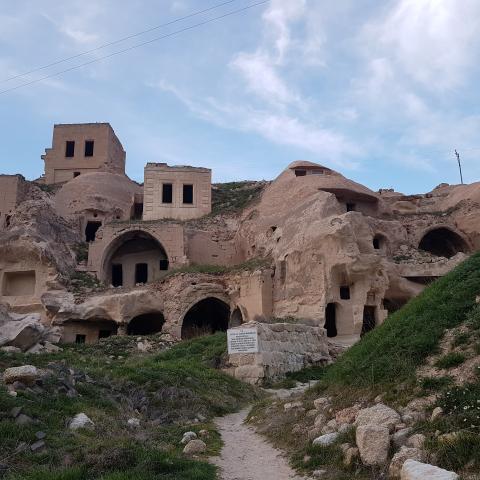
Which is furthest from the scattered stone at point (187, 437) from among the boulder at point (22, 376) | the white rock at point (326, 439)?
the boulder at point (22, 376)

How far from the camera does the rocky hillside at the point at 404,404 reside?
5164 millimetres

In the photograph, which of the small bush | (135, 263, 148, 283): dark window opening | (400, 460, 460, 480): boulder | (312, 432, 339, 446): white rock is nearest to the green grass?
the small bush

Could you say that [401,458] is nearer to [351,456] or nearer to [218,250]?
[351,456]

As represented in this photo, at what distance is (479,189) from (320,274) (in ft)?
45.4

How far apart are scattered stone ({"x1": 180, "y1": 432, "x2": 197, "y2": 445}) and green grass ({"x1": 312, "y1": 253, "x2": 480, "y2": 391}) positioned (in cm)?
209

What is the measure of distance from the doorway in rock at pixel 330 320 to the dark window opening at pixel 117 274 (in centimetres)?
1298

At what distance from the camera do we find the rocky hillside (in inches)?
203

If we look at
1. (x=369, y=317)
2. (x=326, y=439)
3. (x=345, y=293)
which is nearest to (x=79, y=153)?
(x=345, y=293)

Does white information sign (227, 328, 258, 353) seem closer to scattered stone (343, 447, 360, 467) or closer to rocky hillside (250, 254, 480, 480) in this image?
rocky hillside (250, 254, 480, 480)

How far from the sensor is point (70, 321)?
25609 millimetres

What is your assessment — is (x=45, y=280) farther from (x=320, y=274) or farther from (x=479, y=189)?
(x=479, y=189)

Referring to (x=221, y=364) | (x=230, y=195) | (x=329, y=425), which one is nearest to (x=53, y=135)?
(x=230, y=195)

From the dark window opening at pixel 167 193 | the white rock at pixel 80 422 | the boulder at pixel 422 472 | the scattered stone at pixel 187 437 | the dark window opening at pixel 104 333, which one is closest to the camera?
the boulder at pixel 422 472

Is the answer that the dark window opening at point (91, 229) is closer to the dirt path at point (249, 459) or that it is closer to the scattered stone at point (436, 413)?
the dirt path at point (249, 459)
